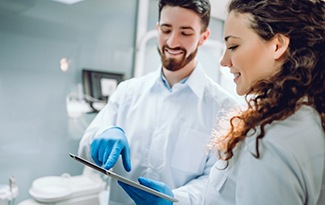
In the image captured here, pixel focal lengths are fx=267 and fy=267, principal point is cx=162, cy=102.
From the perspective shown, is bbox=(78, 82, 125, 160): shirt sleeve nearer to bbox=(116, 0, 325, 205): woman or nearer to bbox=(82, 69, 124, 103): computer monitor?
bbox=(82, 69, 124, 103): computer monitor

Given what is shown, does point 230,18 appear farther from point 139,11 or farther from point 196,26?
point 139,11

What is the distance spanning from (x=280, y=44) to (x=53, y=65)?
135cm

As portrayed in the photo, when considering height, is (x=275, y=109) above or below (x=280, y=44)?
below

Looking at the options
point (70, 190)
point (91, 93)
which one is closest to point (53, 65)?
point (91, 93)

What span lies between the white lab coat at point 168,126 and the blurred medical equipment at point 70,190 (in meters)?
0.31

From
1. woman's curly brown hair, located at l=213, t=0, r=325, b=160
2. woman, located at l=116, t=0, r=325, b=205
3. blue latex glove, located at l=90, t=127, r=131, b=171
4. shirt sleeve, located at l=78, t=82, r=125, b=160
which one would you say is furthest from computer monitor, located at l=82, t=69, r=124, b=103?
woman's curly brown hair, located at l=213, t=0, r=325, b=160

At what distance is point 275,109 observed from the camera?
0.62 m

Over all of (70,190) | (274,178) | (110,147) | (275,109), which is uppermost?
(275,109)

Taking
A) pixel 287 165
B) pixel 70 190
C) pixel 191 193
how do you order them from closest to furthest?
pixel 287 165, pixel 191 193, pixel 70 190

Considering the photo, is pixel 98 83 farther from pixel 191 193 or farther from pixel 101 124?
pixel 191 193

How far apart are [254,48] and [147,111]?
2.38 ft

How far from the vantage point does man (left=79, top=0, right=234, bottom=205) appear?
1.19 metres

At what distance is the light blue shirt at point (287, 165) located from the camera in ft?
1.80

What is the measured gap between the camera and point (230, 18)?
727 mm
